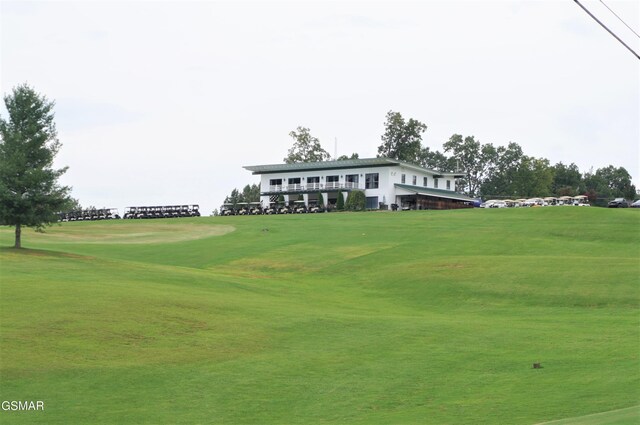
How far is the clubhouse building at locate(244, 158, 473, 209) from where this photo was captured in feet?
332

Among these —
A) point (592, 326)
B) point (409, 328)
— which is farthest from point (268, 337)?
point (592, 326)

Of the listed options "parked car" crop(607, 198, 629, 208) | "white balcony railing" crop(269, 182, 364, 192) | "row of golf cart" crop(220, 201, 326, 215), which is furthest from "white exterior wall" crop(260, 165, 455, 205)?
"parked car" crop(607, 198, 629, 208)

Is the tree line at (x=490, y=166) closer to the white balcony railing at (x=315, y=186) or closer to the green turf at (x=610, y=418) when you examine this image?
the white balcony railing at (x=315, y=186)

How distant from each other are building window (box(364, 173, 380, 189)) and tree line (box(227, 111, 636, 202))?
3283cm

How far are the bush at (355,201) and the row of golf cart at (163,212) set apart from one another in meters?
20.1

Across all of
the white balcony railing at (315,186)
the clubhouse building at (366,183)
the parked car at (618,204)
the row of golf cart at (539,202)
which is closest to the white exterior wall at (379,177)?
the clubhouse building at (366,183)

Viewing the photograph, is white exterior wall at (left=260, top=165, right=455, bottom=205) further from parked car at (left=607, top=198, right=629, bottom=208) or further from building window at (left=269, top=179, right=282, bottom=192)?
parked car at (left=607, top=198, right=629, bottom=208)

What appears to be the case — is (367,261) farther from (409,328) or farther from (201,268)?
(409,328)

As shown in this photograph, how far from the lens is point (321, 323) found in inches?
1062

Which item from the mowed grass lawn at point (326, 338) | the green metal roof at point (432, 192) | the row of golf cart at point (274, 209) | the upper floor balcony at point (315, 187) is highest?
the upper floor balcony at point (315, 187)

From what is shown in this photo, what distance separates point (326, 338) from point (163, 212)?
79383 millimetres

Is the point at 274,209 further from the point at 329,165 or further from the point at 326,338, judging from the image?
the point at 326,338

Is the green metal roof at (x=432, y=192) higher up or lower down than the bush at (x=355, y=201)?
higher up

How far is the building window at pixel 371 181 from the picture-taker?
336ft
